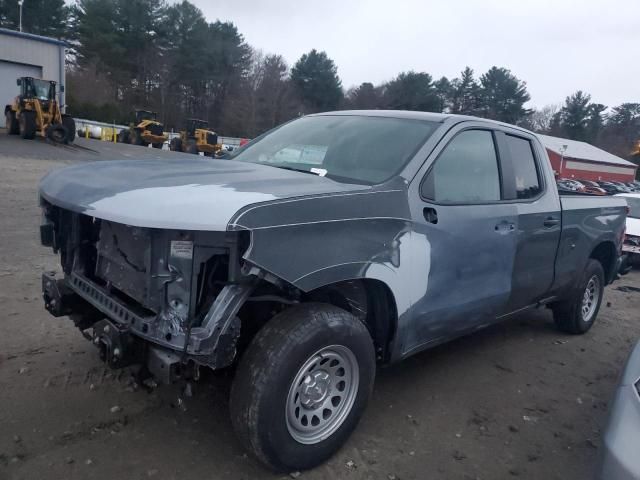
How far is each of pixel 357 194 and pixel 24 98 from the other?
2644 cm

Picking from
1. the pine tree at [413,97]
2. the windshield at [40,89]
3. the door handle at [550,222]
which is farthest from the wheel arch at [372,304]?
the windshield at [40,89]

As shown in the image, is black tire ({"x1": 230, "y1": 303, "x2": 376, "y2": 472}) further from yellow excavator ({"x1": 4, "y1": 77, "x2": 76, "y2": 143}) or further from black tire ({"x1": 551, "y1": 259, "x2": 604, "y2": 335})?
yellow excavator ({"x1": 4, "y1": 77, "x2": 76, "y2": 143})

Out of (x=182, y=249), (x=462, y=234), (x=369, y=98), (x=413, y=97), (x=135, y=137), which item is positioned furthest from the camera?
(x=369, y=98)

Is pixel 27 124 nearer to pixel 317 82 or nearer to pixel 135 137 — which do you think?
pixel 135 137

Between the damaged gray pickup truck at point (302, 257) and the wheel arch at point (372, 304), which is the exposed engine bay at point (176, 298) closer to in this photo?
the damaged gray pickup truck at point (302, 257)

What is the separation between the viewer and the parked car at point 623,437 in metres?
2.10

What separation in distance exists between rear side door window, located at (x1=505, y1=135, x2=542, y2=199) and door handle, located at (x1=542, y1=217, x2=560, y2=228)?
219 millimetres

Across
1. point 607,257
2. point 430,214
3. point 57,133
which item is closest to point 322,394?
point 430,214

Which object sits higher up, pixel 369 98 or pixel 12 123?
pixel 369 98

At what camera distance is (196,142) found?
3281 centimetres

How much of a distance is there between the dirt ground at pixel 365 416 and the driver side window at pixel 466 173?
56.9 inches

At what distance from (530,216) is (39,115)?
25.2 m

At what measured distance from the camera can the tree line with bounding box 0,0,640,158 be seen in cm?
5097

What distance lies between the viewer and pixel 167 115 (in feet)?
195
